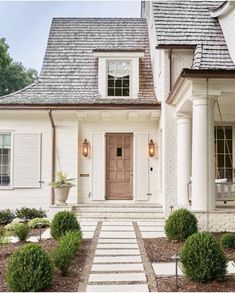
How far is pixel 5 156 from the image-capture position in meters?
12.1

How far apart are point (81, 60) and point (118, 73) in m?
1.55

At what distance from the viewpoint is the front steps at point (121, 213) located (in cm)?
1033

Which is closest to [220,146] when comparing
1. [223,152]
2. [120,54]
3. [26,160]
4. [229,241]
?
[223,152]

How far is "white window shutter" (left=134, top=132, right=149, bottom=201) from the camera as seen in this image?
1202 centimetres

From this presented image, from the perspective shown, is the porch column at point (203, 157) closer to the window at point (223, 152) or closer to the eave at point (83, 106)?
the eave at point (83, 106)

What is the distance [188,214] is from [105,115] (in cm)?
518

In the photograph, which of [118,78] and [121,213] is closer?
[121,213]

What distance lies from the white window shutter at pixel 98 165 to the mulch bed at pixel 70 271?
15.6ft

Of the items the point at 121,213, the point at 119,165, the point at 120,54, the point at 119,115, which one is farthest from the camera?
the point at 120,54

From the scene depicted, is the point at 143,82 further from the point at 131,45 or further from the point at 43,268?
the point at 43,268

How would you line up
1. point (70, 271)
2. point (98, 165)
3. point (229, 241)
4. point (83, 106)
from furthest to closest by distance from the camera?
point (98, 165) → point (83, 106) → point (229, 241) → point (70, 271)

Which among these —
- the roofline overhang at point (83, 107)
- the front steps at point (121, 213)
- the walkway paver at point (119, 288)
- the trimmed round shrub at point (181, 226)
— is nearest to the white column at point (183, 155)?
the front steps at point (121, 213)

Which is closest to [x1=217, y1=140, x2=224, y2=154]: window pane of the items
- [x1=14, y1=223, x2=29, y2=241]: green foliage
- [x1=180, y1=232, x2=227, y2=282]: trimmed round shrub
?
[x1=14, y1=223, x2=29, y2=241]: green foliage

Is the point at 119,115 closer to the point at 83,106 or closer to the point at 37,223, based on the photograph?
the point at 83,106
